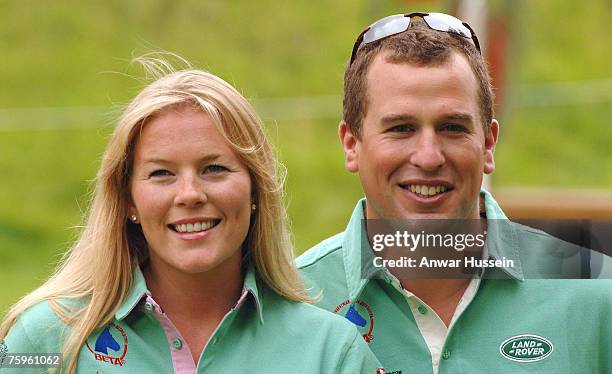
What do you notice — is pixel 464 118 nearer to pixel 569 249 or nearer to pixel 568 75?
pixel 569 249

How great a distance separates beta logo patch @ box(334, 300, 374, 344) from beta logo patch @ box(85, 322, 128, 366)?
558 millimetres

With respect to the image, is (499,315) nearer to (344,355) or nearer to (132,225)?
(344,355)

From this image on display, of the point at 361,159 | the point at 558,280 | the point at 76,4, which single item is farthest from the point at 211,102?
the point at 76,4

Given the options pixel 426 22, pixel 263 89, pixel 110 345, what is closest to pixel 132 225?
pixel 110 345

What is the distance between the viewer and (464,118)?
323 cm

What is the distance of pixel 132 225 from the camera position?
3.24 metres

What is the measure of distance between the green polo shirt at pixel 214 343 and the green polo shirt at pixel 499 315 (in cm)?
17

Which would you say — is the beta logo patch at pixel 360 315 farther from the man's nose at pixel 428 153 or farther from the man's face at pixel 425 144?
the man's nose at pixel 428 153

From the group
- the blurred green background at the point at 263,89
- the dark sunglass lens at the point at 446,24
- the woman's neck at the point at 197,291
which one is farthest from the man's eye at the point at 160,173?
the blurred green background at the point at 263,89

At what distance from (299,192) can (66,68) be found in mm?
3905

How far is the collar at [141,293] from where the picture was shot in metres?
3.09

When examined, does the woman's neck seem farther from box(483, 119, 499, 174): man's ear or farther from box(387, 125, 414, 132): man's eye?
box(483, 119, 499, 174): man's ear

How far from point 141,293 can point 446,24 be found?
1.05 metres

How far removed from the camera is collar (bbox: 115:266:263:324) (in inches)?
121
